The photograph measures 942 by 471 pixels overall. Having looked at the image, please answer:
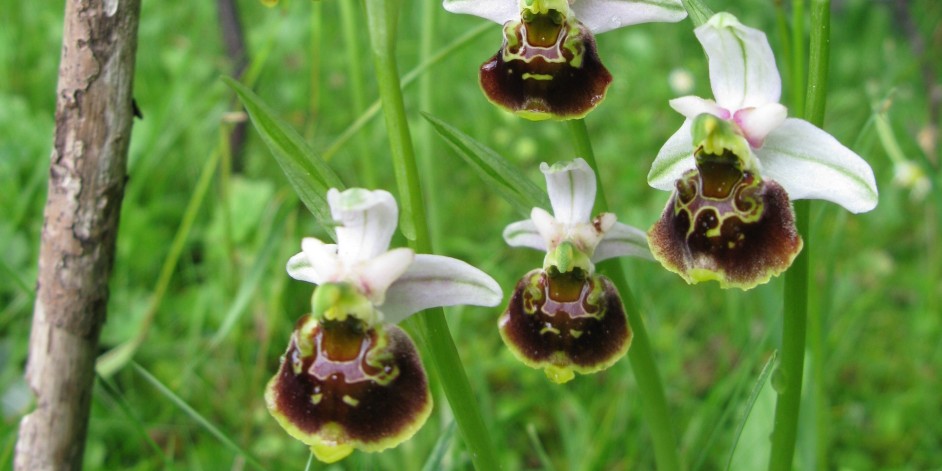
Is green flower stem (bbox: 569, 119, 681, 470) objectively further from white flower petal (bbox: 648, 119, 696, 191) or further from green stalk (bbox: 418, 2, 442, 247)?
green stalk (bbox: 418, 2, 442, 247)

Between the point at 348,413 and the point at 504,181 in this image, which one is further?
the point at 504,181

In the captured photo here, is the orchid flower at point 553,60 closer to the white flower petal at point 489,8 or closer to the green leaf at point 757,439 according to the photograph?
the white flower petal at point 489,8

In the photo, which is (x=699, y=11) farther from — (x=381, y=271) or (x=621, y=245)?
(x=381, y=271)

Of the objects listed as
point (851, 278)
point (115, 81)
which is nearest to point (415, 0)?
point (851, 278)

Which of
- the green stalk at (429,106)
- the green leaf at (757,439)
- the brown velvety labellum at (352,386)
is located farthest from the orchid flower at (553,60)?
the green stalk at (429,106)

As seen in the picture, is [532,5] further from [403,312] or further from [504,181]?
[403,312]

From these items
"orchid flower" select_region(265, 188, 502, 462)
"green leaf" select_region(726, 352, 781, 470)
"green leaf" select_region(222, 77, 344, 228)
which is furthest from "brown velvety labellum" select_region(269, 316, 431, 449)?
"green leaf" select_region(726, 352, 781, 470)
